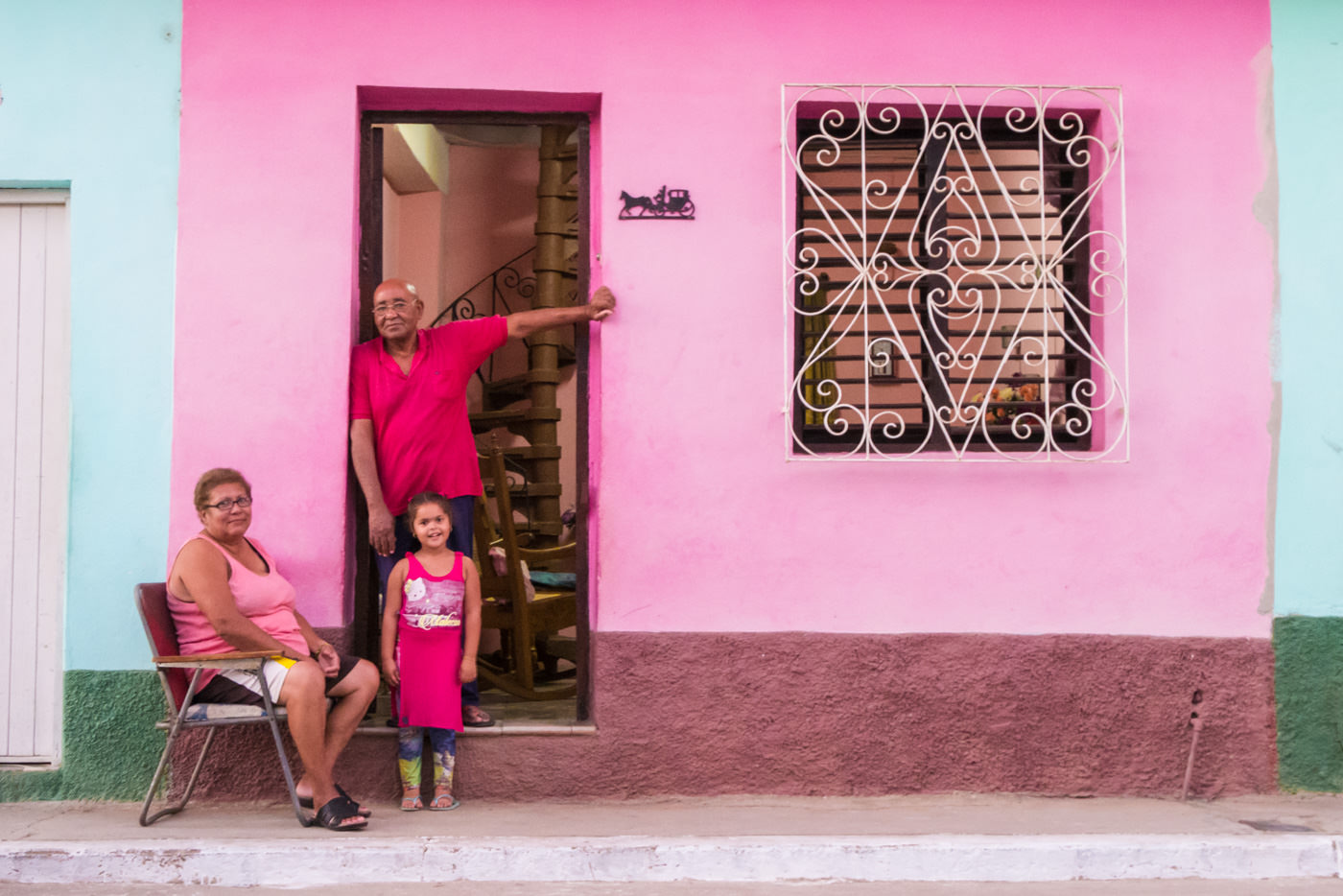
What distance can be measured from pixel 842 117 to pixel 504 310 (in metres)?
5.83

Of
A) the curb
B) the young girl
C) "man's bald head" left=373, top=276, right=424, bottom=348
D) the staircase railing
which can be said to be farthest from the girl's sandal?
the staircase railing

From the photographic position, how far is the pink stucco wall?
15.9 ft

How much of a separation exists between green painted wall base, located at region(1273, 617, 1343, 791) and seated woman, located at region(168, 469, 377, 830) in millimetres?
3737

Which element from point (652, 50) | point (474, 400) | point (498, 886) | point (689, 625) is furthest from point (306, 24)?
point (474, 400)

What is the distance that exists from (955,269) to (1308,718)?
2.41 metres

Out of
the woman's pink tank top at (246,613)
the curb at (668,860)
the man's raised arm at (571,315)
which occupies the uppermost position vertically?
the man's raised arm at (571,315)

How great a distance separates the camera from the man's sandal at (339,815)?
169 inches

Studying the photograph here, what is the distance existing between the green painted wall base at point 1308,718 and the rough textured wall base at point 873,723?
0.68 ft

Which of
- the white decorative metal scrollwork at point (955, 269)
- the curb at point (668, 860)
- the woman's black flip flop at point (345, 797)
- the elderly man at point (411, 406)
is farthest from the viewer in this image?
the white decorative metal scrollwork at point (955, 269)

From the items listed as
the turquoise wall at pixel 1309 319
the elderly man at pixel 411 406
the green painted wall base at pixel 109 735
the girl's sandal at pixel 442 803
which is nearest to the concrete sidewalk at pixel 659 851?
the girl's sandal at pixel 442 803

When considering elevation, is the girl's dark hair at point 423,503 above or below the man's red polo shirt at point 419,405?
below

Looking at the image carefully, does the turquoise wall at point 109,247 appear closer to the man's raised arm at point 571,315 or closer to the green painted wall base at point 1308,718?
the man's raised arm at point 571,315

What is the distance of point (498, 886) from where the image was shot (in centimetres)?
403

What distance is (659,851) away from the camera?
13.5 feet
